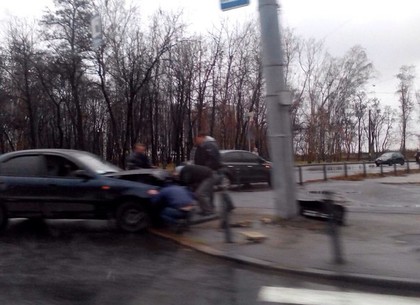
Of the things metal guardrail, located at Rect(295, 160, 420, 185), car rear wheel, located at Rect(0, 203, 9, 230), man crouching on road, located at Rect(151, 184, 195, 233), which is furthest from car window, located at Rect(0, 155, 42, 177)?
metal guardrail, located at Rect(295, 160, 420, 185)

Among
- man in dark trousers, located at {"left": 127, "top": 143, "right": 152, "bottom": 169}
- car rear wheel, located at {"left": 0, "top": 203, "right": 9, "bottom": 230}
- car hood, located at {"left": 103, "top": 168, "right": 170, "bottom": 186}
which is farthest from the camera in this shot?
A: man in dark trousers, located at {"left": 127, "top": 143, "right": 152, "bottom": 169}

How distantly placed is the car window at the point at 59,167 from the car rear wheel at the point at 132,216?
1.22m

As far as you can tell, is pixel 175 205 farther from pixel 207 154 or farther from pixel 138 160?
pixel 138 160

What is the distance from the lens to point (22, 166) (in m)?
10.5

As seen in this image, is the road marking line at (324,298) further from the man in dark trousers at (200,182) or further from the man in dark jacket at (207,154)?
the man in dark jacket at (207,154)

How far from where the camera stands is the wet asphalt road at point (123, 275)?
5.92 metres

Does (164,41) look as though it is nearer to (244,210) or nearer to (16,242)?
(244,210)

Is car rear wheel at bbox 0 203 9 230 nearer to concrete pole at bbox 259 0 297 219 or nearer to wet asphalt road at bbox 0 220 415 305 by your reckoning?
wet asphalt road at bbox 0 220 415 305

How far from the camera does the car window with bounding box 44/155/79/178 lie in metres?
10.4

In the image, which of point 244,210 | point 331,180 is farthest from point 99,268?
point 331,180

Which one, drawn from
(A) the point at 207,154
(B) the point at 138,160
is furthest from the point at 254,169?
(A) the point at 207,154

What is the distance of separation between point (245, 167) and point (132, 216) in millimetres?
10841

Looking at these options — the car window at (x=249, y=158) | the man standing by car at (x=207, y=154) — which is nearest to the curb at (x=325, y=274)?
the man standing by car at (x=207, y=154)

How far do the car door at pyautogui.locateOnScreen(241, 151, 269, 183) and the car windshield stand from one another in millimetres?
9952
